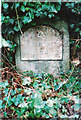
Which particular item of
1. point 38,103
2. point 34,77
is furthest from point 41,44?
point 38,103

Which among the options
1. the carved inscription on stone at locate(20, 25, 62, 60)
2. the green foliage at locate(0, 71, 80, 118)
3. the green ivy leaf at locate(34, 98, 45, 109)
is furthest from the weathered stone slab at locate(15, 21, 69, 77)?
the green ivy leaf at locate(34, 98, 45, 109)

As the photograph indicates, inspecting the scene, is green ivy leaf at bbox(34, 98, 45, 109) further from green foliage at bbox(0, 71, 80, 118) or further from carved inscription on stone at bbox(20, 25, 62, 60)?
carved inscription on stone at bbox(20, 25, 62, 60)

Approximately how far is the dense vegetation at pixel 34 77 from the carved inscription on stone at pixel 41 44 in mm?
127

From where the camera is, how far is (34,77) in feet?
7.27

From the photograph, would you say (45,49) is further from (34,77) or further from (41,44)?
(34,77)

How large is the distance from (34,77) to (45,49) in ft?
1.59

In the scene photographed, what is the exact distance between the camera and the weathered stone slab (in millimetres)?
2283

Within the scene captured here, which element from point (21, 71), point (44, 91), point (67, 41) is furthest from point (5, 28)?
point (44, 91)

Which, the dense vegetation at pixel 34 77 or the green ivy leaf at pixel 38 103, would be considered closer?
the green ivy leaf at pixel 38 103

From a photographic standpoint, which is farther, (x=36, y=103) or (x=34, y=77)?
(x=34, y=77)

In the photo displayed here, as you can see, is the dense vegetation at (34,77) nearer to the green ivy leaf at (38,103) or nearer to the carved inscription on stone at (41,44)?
the green ivy leaf at (38,103)

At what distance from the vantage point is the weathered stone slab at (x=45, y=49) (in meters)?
2.28

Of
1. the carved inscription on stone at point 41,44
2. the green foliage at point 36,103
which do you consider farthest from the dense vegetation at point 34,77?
the carved inscription on stone at point 41,44

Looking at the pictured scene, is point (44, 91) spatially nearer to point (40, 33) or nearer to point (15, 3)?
point (40, 33)
